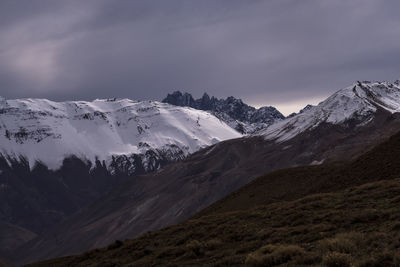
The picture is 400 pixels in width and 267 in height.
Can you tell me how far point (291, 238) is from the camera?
1055 inches

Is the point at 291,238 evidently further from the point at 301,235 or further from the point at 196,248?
the point at 196,248

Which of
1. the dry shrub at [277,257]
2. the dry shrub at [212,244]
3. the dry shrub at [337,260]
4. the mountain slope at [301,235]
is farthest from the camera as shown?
the dry shrub at [212,244]

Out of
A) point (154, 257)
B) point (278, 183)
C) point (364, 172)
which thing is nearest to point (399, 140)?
point (364, 172)

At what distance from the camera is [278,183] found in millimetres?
69688

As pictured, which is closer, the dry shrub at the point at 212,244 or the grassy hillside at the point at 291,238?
the grassy hillside at the point at 291,238

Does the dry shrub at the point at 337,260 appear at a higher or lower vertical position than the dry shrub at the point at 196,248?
higher

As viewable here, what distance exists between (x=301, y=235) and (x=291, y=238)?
20.8 inches

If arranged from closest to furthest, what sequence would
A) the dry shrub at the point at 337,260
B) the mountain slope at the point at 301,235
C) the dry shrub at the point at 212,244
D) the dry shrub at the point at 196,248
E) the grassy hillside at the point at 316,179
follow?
1. the dry shrub at the point at 337,260
2. the mountain slope at the point at 301,235
3. the dry shrub at the point at 196,248
4. the dry shrub at the point at 212,244
5. the grassy hillside at the point at 316,179

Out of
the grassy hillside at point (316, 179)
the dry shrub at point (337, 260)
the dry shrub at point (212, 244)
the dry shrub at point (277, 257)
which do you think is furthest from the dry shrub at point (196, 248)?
the grassy hillside at point (316, 179)

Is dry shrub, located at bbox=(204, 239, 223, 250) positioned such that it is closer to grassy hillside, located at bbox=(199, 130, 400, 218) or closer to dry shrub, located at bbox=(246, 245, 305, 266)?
dry shrub, located at bbox=(246, 245, 305, 266)

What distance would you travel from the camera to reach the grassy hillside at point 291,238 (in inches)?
817

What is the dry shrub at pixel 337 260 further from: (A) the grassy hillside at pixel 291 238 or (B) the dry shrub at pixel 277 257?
(B) the dry shrub at pixel 277 257

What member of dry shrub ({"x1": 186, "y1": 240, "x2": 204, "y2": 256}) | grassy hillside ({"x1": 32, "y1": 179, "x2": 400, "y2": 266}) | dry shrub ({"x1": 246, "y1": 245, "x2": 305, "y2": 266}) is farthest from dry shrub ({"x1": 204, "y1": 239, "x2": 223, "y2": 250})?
dry shrub ({"x1": 246, "y1": 245, "x2": 305, "y2": 266})

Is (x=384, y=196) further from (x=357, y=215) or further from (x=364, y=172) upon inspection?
(x=364, y=172)
